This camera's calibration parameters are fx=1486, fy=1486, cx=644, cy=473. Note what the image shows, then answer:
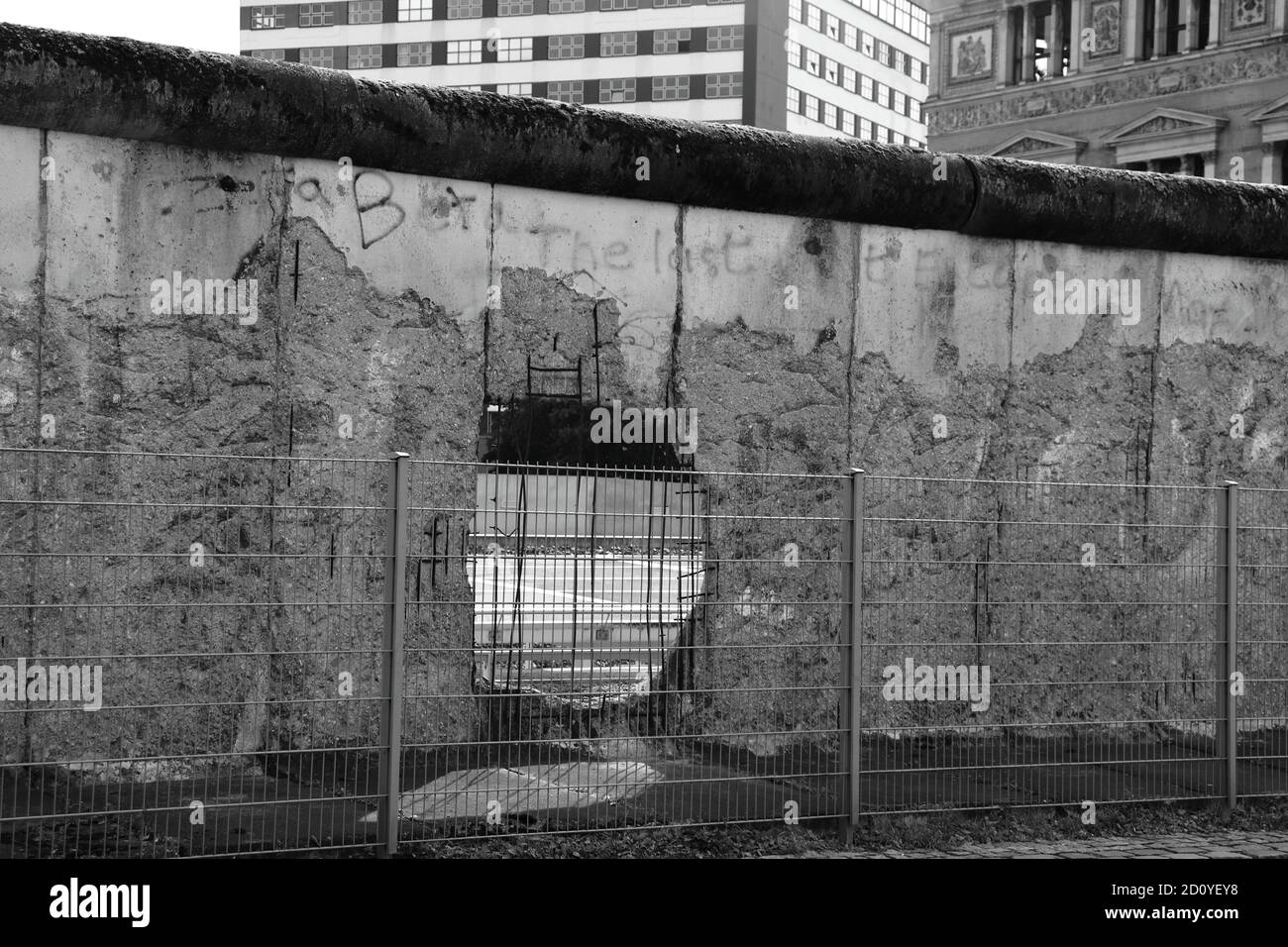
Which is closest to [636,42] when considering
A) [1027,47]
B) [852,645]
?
[1027,47]

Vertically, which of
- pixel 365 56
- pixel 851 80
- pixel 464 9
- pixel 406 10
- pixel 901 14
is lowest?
pixel 365 56

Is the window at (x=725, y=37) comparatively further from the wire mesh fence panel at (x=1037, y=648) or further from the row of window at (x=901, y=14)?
the wire mesh fence panel at (x=1037, y=648)

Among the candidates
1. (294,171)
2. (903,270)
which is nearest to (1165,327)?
(903,270)

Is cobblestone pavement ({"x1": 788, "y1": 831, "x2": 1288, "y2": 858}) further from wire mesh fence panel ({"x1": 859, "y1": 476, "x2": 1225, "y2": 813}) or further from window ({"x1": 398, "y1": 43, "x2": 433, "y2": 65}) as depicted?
window ({"x1": 398, "y1": 43, "x2": 433, "y2": 65})

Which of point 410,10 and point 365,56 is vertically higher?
point 410,10

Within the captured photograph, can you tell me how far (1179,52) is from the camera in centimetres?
5003

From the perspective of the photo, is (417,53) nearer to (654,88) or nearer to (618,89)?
(618,89)

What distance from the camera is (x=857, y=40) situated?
93.1m

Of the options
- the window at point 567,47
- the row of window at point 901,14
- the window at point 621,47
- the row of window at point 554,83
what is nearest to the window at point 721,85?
the row of window at point 554,83

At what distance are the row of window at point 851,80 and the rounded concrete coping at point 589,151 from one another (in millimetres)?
77092

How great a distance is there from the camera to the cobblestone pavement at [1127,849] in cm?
639

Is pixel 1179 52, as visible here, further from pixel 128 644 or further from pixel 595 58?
pixel 128 644

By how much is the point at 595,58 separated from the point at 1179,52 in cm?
3789

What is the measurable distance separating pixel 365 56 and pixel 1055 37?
44.4 metres
